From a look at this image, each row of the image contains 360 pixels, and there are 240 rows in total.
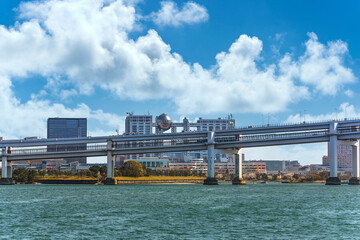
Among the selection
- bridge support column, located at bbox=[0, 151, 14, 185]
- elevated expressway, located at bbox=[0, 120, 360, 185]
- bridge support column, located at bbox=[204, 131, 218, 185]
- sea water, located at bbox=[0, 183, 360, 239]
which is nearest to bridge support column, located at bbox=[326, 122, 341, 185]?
elevated expressway, located at bbox=[0, 120, 360, 185]

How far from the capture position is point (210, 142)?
146 metres

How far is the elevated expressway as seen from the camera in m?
130

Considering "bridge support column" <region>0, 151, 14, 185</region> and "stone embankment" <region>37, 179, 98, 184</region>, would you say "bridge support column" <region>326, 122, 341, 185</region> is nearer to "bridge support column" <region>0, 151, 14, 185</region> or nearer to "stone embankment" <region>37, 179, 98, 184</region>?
"stone embankment" <region>37, 179, 98, 184</region>

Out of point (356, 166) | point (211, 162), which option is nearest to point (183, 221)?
point (211, 162)

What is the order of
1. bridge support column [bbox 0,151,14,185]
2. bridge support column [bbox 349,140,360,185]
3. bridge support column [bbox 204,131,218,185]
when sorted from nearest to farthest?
bridge support column [bbox 349,140,360,185]
bridge support column [bbox 204,131,218,185]
bridge support column [bbox 0,151,14,185]

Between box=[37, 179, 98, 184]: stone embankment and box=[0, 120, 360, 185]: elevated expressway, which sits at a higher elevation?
box=[0, 120, 360, 185]: elevated expressway

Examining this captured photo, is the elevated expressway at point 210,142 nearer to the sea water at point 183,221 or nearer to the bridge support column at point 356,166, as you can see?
the bridge support column at point 356,166

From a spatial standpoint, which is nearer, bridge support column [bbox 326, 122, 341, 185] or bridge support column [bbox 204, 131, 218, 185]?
bridge support column [bbox 326, 122, 341, 185]

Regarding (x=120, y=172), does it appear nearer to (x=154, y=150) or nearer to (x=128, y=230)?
(x=154, y=150)

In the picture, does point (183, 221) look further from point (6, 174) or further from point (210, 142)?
point (6, 174)

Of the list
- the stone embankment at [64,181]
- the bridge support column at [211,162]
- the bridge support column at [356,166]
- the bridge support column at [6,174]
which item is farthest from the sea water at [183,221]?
the stone embankment at [64,181]

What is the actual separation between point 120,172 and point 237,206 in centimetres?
12233

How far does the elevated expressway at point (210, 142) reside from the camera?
428 ft

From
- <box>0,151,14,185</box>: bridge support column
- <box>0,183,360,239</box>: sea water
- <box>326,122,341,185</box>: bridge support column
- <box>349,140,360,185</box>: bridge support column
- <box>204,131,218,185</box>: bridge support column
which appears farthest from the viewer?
<box>0,151,14,185</box>: bridge support column
